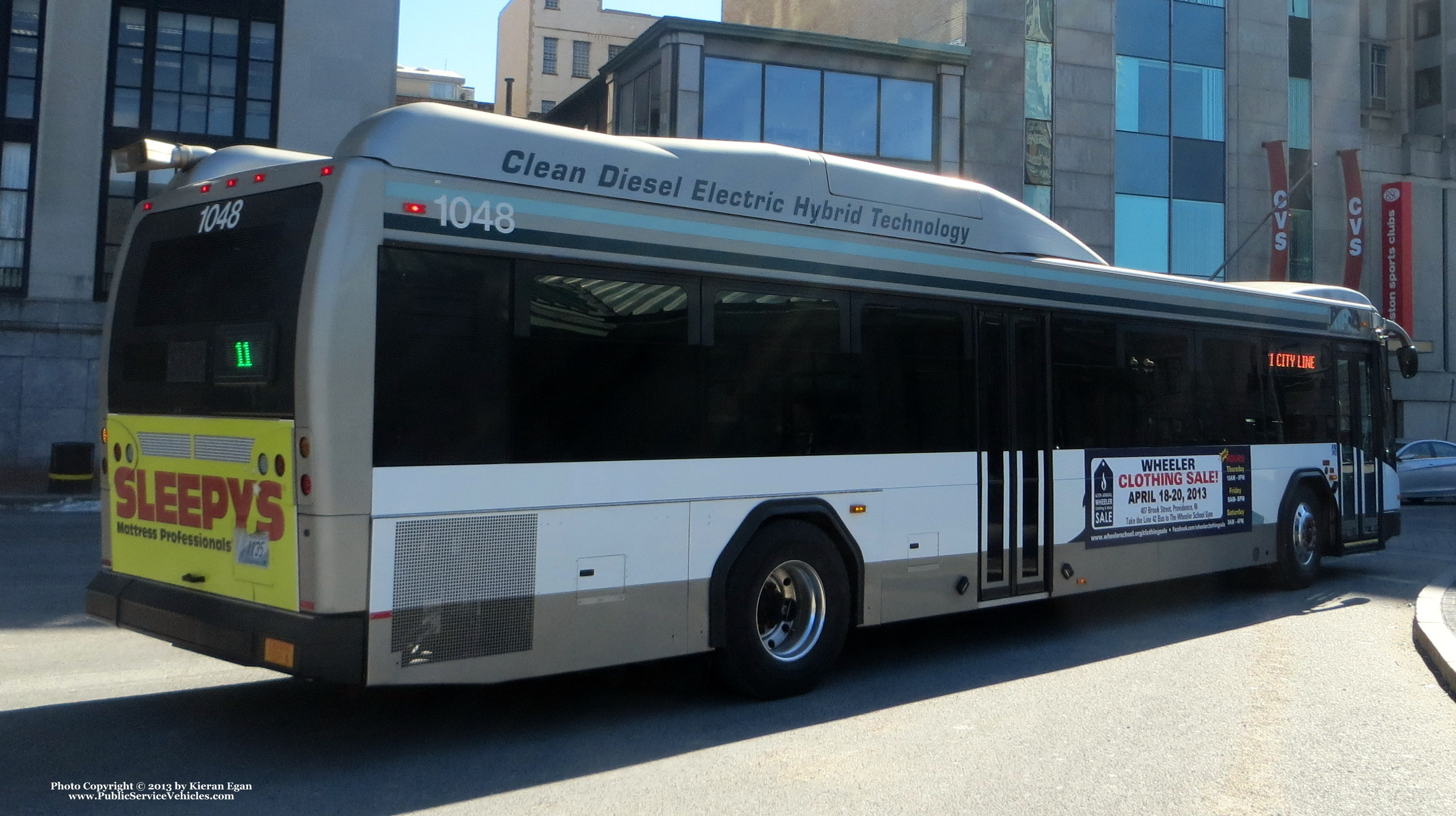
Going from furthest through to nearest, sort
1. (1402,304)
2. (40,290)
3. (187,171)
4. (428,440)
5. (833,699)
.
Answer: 1. (1402,304)
2. (40,290)
3. (833,699)
4. (187,171)
5. (428,440)

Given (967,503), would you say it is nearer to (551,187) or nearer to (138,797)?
(551,187)

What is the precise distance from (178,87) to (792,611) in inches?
959

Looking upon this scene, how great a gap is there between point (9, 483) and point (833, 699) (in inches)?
826

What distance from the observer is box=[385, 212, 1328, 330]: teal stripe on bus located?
5.90 metres

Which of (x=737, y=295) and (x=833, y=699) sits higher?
(x=737, y=295)

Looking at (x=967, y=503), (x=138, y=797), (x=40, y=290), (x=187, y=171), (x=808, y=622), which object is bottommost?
(x=138, y=797)

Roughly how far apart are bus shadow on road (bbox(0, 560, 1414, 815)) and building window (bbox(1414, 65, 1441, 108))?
145ft

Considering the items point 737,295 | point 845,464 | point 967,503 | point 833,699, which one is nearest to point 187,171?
point 737,295

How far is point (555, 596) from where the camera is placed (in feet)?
20.2

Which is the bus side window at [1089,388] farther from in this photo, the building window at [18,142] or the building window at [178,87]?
the building window at [18,142]

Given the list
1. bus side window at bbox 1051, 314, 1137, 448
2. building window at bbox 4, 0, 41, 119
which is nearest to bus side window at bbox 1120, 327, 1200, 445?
bus side window at bbox 1051, 314, 1137, 448

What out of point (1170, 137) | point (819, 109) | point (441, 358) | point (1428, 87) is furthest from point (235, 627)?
point (1428, 87)

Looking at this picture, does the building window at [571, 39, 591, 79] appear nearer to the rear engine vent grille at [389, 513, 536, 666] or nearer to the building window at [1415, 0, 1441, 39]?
the building window at [1415, 0, 1441, 39]

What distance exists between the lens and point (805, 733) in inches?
254
